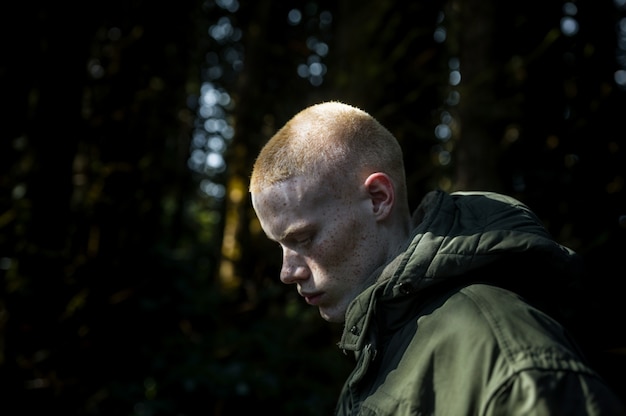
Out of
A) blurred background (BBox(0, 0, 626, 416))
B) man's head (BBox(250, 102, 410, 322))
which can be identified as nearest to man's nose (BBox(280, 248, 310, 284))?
man's head (BBox(250, 102, 410, 322))

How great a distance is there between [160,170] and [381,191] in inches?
181

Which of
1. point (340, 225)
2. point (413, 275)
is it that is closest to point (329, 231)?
point (340, 225)

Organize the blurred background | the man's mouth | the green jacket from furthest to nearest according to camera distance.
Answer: the blurred background
the man's mouth
the green jacket

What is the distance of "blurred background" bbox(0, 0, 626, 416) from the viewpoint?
4270 millimetres

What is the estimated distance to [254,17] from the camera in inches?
305

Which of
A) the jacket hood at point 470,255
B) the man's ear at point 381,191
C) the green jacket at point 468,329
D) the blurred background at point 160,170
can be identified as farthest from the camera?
the blurred background at point 160,170

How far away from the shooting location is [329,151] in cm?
185

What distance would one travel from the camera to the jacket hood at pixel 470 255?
149 cm

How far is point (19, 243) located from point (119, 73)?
5.41ft

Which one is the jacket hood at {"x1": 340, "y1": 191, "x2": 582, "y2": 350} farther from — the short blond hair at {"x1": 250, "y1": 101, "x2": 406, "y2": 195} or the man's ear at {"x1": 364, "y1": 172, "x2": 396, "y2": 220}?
the short blond hair at {"x1": 250, "y1": 101, "x2": 406, "y2": 195}

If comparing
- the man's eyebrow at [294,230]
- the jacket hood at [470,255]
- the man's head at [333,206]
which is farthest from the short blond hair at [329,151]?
the jacket hood at [470,255]

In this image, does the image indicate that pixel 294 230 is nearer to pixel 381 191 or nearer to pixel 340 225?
pixel 340 225

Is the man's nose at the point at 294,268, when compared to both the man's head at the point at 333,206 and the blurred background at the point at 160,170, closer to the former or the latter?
the man's head at the point at 333,206

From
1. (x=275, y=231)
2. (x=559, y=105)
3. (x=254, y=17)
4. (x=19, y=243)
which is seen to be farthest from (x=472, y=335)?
(x=254, y=17)
